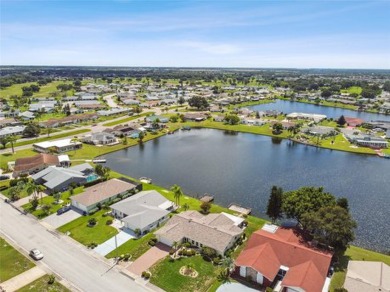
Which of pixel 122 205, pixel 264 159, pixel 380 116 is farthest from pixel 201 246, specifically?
pixel 380 116

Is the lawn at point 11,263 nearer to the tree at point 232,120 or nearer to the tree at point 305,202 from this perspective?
the tree at point 305,202

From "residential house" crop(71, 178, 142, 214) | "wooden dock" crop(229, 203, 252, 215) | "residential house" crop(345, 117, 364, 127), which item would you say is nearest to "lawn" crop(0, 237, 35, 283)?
"residential house" crop(71, 178, 142, 214)

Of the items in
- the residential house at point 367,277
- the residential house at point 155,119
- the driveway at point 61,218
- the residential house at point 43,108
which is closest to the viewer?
the residential house at point 367,277

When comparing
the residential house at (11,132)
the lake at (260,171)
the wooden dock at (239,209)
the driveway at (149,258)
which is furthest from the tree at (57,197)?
the residential house at (11,132)

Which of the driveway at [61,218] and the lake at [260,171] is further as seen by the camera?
the lake at [260,171]

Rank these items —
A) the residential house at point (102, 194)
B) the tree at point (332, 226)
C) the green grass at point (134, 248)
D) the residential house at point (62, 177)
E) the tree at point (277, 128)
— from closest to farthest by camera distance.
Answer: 1. the tree at point (332, 226)
2. the green grass at point (134, 248)
3. the residential house at point (102, 194)
4. the residential house at point (62, 177)
5. the tree at point (277, 128)
